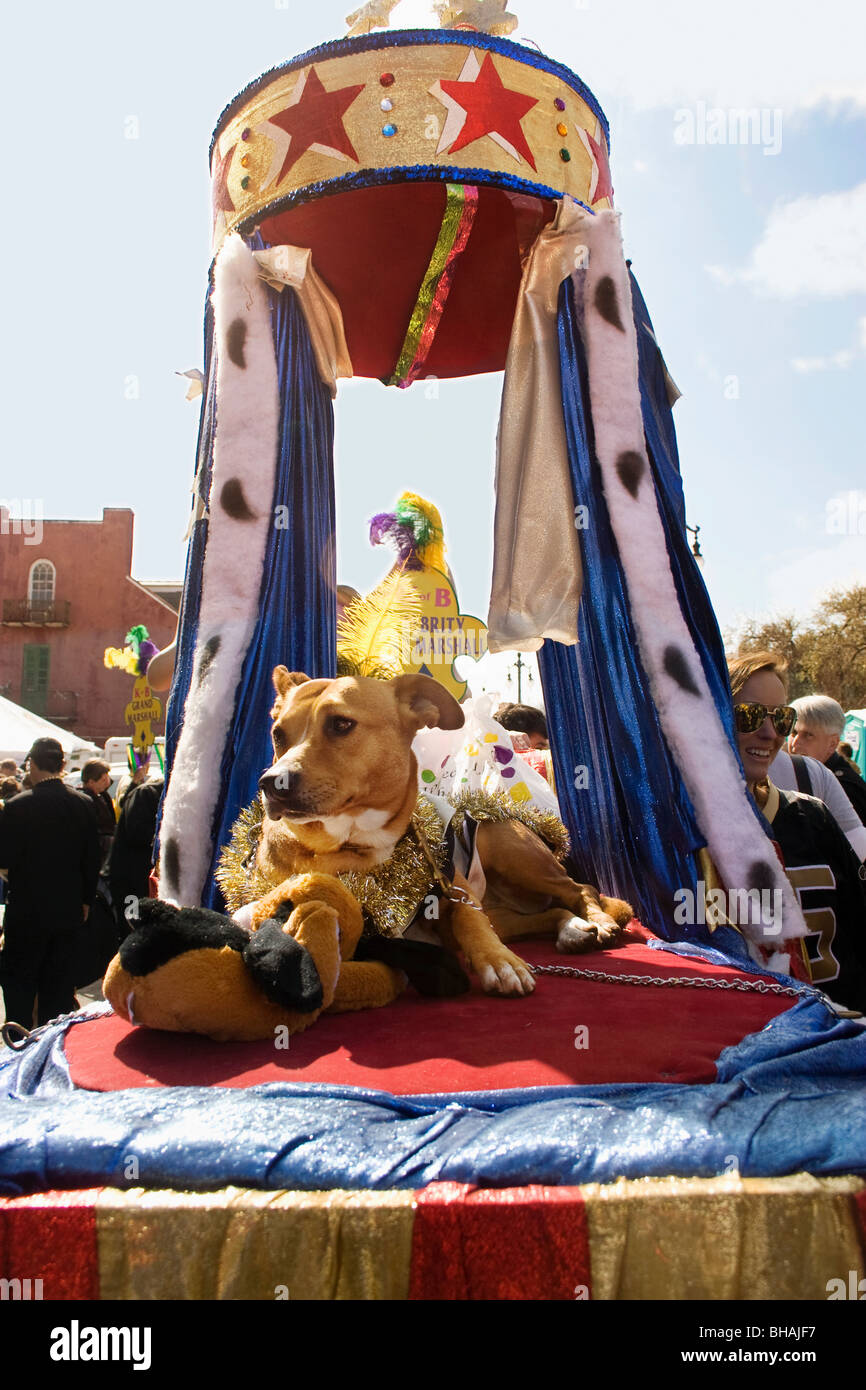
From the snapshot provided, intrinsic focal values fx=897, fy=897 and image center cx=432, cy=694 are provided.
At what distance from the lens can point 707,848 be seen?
10.7 ft

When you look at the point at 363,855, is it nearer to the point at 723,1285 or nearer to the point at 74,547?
the point at 723,1285

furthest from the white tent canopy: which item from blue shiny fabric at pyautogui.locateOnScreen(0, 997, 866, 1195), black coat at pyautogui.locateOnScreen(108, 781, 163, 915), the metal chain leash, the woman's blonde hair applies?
blue shiny fabric at pyautogui.locateOnScreen(0, 997, 866, 1195)

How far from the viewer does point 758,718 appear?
3650 mm

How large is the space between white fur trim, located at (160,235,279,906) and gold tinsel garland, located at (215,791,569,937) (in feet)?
1.45

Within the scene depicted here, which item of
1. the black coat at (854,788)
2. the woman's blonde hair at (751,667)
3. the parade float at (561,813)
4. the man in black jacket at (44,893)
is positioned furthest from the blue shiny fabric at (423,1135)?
the man in black jacket at (44,893)

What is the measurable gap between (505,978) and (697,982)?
58 centimetres

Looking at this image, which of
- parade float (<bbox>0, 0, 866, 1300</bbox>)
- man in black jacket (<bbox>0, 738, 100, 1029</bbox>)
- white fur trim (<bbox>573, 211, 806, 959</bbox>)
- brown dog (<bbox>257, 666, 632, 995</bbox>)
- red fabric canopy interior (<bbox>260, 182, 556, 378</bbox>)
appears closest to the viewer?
parade float (<bbox>0, 0, 866, 1300</bbox>)

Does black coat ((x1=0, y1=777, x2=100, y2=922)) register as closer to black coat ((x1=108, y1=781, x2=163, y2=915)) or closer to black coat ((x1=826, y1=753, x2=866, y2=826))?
black coat ((x1=108, y1=781, x2=163, y2=915))

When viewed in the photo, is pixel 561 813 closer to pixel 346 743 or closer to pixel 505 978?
pixel 505 978

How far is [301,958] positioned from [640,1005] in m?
0.93

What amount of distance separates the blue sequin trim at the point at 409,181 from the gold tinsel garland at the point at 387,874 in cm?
238

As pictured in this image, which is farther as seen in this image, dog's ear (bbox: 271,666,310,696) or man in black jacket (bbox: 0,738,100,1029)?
man in black jacket (bbox: 0,738,100,1029)

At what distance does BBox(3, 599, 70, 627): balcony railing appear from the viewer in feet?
94.5

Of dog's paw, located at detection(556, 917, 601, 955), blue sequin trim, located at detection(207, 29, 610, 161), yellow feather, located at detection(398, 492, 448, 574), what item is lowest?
dog's paw, located at detection(556, 917, 601, 955)
